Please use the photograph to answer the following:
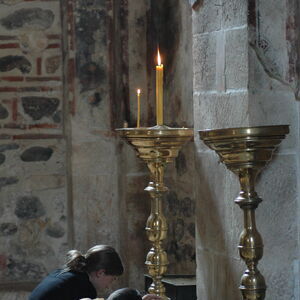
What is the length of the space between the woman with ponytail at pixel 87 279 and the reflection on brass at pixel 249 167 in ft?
4.41

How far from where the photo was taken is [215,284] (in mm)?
4141

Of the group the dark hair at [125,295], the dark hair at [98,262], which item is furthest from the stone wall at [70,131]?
the dark hair at [125,295]

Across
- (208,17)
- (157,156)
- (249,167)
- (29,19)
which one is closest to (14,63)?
(29,19)

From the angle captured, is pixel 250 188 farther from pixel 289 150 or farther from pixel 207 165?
pixel 207 165

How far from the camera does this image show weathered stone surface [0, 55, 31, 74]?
6938 millimetres

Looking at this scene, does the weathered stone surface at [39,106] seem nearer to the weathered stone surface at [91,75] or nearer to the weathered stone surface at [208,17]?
the weathered stone surface at [91,75]

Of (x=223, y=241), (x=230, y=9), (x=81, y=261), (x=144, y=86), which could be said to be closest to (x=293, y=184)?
(x=223, y=241)

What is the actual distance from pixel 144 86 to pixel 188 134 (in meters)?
2.71

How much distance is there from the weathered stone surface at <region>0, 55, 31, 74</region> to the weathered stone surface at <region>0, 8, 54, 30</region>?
20 centimetres

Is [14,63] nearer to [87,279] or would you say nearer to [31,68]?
[31,68]

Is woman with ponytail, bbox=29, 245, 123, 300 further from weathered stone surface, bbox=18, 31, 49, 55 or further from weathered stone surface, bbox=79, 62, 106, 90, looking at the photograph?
weathered stone surface, bbox=18, 31, 49, 55

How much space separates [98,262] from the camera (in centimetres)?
450

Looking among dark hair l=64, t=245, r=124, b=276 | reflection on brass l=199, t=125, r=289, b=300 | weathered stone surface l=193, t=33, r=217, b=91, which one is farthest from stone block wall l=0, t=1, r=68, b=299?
reflection on brass l=199, t=125, r=289, b=300

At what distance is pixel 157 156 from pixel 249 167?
1.05 metres
